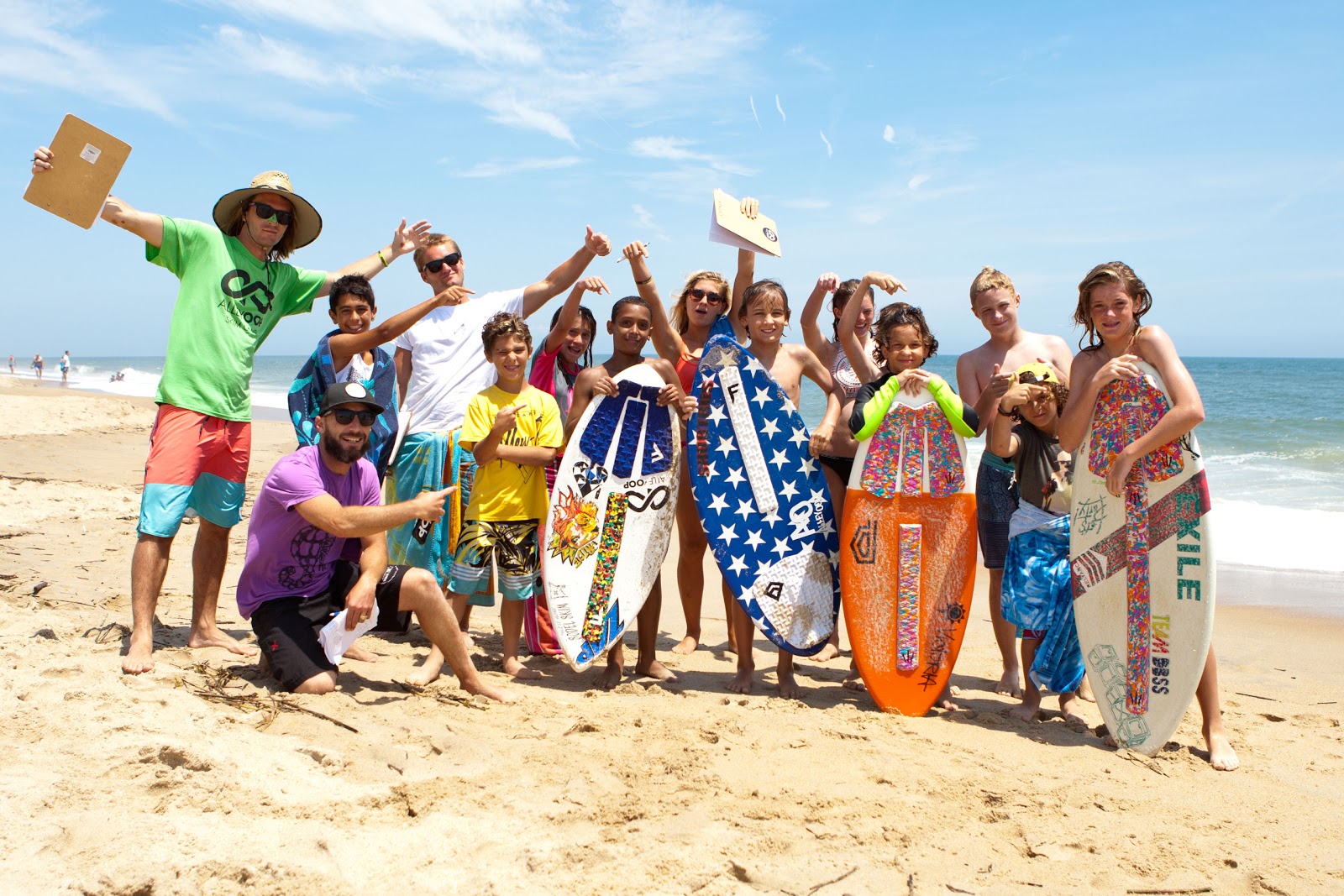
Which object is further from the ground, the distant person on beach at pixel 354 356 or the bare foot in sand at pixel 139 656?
the distant person on beach at pixel 354 356

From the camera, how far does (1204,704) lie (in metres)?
3.52

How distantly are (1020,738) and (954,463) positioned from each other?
3.83 ft

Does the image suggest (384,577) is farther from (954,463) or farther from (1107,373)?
(1107,373)

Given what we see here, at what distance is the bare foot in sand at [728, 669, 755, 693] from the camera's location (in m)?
4.10

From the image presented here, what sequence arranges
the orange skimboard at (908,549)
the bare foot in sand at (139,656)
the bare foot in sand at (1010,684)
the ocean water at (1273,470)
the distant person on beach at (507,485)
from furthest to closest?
the ocean water at (1273,470) → the bare foot in sand at (1010,684) → the distant person on beach at (507,485) → the orange skimboard at (908,549) → the bare foot in sand at (139,656)

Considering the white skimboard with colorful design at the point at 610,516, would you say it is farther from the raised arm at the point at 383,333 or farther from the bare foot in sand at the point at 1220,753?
the bare foot in sand at the point at 1220,753

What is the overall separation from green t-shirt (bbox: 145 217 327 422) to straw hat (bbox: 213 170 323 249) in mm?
84

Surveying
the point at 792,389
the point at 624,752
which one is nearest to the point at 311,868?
the point at 624,752

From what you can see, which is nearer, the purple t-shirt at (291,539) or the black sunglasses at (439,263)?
the purple t-shirt at (291,539)

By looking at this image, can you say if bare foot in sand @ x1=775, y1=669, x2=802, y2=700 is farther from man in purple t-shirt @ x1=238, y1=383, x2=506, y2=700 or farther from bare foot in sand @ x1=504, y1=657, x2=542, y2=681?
man in purple t-shirt @ x1=238, y1=383, x2=506, y2=700

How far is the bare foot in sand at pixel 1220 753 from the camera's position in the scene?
3348mm

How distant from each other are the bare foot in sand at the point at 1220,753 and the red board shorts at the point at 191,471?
3.85 metres

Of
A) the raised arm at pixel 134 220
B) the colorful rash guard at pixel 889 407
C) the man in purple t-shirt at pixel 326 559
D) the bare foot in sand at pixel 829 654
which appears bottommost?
the bare foot in sand at pixel 829 654

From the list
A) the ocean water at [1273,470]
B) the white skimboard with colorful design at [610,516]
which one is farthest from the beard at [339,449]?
the ocean water at [1273,470]
